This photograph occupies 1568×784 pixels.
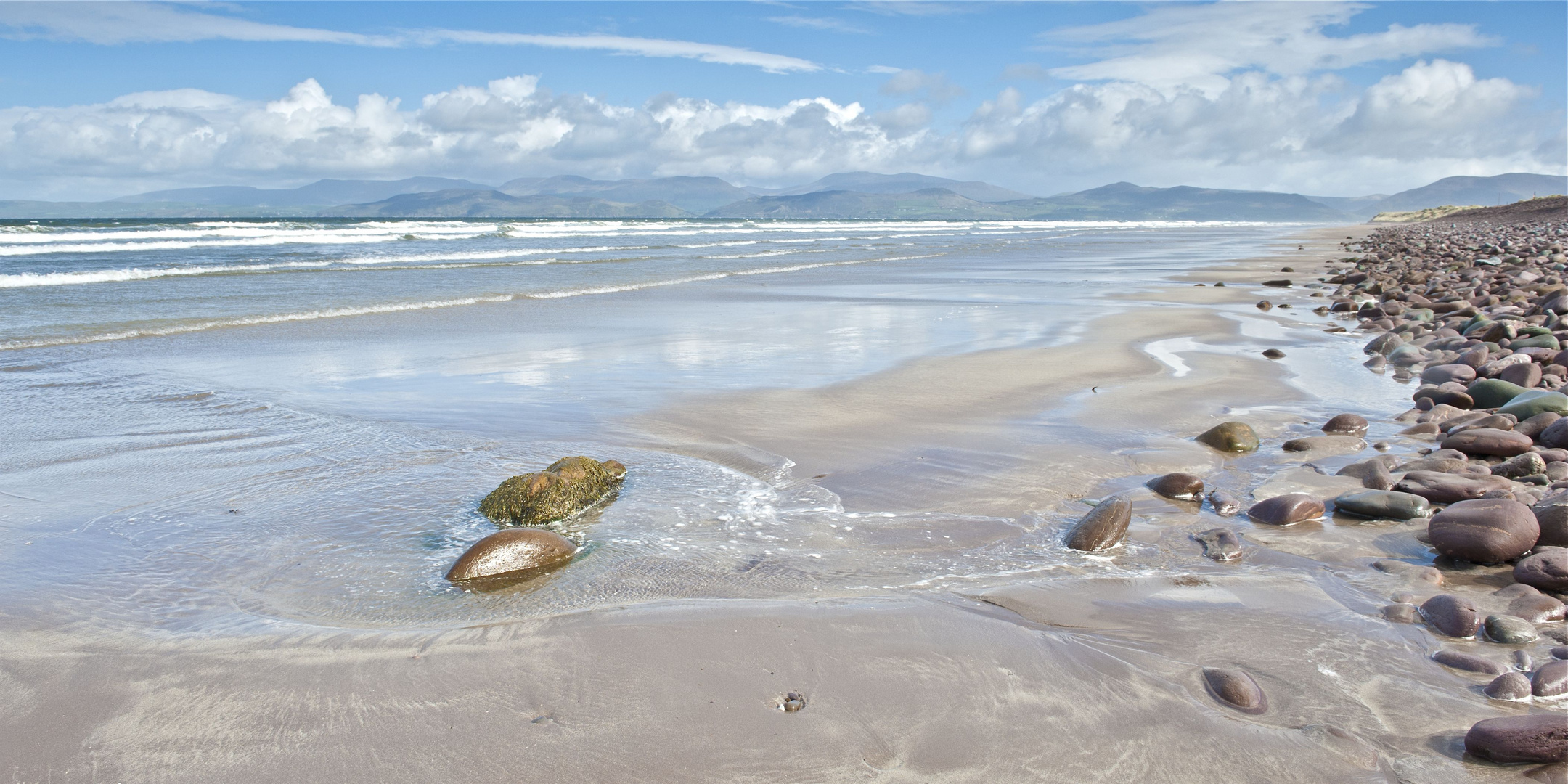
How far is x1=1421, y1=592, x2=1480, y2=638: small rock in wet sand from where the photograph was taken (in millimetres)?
2756

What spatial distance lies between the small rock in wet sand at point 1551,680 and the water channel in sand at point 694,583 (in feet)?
0.64

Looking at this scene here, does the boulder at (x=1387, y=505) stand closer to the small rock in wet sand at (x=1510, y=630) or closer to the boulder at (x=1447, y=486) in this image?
the boulder at (x=1447, y=486)

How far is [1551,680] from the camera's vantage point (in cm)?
238

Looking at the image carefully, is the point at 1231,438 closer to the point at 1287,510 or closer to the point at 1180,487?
the point at 1180,487

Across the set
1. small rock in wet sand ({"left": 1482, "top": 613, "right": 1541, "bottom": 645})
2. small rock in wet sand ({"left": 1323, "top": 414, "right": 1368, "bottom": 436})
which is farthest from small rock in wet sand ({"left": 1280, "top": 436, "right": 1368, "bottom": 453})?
small rock in wet sand ({"left": 1482, "top": 613, "right": 1541, "bottom": 645})

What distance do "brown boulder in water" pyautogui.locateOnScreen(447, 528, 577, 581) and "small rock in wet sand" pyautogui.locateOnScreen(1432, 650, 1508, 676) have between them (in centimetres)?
292

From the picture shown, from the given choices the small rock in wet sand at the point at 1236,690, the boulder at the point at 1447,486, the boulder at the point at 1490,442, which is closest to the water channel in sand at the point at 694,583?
the small rock in wet sand at the point at 1236,690

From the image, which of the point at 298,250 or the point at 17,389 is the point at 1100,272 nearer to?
the point at 17,389

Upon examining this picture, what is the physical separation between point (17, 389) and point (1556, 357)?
38.5 feet

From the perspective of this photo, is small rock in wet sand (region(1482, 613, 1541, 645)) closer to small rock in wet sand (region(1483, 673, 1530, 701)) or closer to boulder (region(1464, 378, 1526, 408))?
small rock in wet sand (region(1483, 673, 1530, 701))

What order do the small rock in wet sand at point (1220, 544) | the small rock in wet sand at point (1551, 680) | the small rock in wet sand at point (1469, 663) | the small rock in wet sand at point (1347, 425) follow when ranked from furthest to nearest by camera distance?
the small rock in wet sand at point (1347, 425) → the small rock in wet sand at point (1220, 544) → the small rock in wet sand at point (1469, 663) → the small rock in wet sand at point (1551, 680)

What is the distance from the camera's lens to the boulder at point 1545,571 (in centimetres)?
300

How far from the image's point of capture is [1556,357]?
6684mm

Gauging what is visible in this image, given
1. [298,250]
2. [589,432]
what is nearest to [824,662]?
[589,432]
